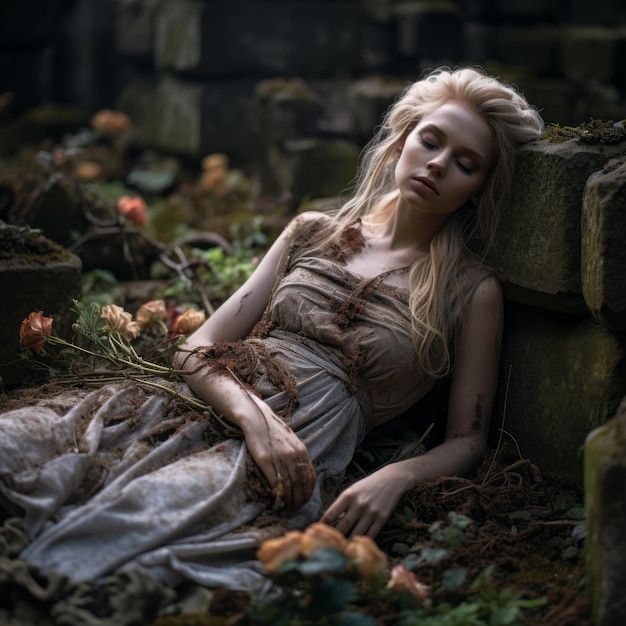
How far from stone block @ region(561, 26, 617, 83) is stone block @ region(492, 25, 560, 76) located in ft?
0.41

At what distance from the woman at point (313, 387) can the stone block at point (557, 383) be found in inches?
5.2

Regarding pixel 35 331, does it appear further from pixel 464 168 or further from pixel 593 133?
pixel 593 133

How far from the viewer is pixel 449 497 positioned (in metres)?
2.95

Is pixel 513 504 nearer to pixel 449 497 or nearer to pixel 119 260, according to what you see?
pixel 449 497

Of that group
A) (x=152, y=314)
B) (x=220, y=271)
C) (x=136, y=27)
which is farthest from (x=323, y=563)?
(x=136, y=27)

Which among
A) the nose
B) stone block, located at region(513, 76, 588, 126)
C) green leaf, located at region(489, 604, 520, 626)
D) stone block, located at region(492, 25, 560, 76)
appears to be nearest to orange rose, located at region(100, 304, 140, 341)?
the nose

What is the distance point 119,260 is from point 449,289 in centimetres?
231

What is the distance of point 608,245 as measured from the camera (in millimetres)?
2619

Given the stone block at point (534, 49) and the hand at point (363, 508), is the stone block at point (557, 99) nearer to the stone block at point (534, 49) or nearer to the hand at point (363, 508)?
the stone block at point (534, 49)

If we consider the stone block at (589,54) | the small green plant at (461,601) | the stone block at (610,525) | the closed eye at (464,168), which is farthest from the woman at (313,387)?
the stone block at (589,54)

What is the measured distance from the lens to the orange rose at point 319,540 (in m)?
2.23

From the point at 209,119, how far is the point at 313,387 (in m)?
4.43

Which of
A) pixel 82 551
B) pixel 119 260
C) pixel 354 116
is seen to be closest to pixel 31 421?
pixel 82 551

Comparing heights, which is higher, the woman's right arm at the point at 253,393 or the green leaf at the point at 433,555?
the woman's right arm at the point at 253,393
